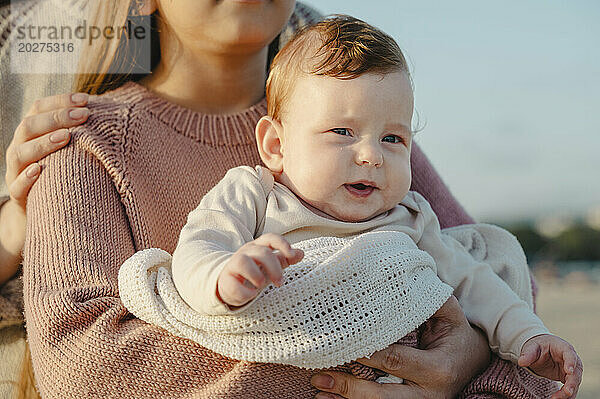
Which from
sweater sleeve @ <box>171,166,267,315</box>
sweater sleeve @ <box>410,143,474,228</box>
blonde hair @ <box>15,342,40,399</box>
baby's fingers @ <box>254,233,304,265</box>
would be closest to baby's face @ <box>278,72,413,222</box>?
sweater sleeve @ <box>171,166,267,315</box>

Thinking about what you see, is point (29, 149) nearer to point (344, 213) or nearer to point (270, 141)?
point (270, 141)

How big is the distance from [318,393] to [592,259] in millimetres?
9245

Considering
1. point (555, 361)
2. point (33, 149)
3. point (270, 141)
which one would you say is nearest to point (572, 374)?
point (555, 361)

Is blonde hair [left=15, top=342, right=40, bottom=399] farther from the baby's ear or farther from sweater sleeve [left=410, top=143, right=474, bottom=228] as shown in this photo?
sweater sleeve [left=410, top=143, right=474, bottom=228]

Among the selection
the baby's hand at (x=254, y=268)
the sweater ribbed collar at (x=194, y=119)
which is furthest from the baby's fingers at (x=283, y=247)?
the sweater ribbed collar at (x=194, y=119)

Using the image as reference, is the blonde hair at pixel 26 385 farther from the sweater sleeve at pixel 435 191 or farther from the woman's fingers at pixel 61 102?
the sweater sleeve at pixel 435 191

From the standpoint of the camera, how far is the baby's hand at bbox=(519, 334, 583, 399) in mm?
1416

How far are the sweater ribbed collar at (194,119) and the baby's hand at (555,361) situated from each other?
3.09 ft

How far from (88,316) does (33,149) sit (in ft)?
1.81

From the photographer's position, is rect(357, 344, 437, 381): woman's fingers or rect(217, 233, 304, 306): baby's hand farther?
rect(357, 344, 437, 381): woman's fingers

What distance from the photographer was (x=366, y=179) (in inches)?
59.4

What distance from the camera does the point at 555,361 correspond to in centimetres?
148

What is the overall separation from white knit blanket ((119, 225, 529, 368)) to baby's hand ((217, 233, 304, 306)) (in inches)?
5.0

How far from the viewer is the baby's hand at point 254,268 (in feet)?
3.51
